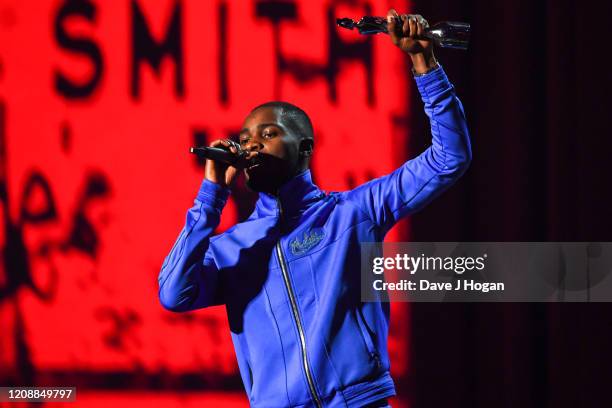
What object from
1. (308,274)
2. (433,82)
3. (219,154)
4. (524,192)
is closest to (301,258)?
(308,274)

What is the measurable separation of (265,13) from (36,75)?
0.75 metres

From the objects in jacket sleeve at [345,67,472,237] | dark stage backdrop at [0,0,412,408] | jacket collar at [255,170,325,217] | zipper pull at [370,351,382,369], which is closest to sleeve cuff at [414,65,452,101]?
jacket sleeve at [345,67,472,237]

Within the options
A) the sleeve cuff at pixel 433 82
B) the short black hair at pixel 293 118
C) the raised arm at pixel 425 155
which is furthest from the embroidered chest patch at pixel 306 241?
the sleeve cuff at pixel 433 82

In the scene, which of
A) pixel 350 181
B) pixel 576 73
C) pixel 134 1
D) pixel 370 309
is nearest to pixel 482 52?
pixel 576 73

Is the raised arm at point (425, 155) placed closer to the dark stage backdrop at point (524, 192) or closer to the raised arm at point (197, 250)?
the raised arm at point (197, 250)

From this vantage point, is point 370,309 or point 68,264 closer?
point 370,309

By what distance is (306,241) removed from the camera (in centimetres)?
173

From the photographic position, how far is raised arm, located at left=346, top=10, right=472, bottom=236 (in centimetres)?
160

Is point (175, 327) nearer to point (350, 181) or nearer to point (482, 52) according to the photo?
point (350, 181)

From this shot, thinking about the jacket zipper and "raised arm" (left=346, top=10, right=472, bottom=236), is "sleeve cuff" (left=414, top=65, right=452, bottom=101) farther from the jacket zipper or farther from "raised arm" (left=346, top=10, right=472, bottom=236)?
the jacket zipper

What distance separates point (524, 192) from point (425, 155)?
1.07 m

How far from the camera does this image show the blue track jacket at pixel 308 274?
162 centimetres

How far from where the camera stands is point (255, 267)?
5.69 feet

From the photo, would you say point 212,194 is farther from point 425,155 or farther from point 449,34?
point 449,34
